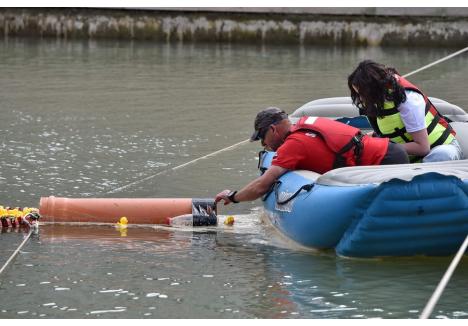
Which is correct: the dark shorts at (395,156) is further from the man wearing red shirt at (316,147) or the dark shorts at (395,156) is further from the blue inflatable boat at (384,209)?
the blue inflatable boat at (384,209)

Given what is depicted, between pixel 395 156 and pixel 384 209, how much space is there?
696mm

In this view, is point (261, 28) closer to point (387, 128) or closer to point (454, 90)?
point (454, 90)

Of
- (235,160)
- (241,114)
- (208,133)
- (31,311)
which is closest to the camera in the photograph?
(31,311)

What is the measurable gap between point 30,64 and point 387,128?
8948mm

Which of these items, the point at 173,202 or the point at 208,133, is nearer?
the point at 173,202

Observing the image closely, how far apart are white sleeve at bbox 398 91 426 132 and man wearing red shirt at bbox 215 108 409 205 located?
0.26 metres

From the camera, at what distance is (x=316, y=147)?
572cm

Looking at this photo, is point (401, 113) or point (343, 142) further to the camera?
point (401, 113)

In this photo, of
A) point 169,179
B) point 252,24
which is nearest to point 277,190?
point 169,179

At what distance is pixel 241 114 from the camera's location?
35.3ft

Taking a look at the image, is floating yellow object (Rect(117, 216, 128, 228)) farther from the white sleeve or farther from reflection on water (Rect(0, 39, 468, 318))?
the white sleeve

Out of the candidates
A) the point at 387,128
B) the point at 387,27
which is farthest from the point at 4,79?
the point at 387,128

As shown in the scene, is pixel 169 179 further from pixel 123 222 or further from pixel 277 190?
pixel 277 190

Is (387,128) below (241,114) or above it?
above
